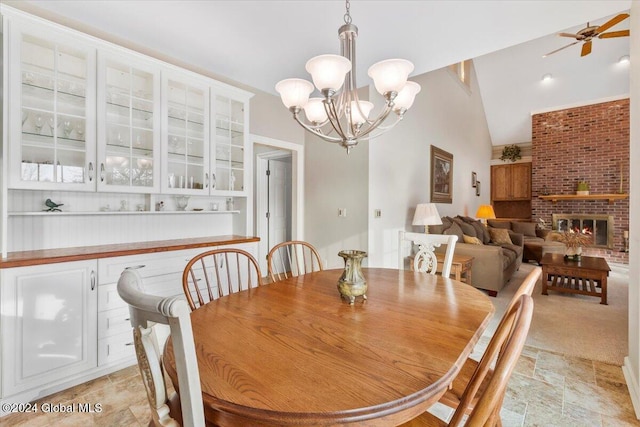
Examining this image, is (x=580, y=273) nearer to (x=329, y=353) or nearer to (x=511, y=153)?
(x=329, y=353)

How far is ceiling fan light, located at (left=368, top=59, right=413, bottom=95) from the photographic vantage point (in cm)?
158

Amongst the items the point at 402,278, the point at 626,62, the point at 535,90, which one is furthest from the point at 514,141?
the point at 402,278

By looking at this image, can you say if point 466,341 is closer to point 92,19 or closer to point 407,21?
point 407,21

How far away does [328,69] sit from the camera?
151 centimetres

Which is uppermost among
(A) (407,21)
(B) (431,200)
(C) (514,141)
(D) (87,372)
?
(C) (514,141)

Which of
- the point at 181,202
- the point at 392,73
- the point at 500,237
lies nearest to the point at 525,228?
the point at 500,237

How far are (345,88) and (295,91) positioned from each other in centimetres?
40

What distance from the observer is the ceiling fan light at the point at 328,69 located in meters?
1.50

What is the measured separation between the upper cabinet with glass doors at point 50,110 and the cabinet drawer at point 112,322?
3.00 ft

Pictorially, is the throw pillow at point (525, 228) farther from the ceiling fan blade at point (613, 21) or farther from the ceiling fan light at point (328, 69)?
the ceiling fan light at point (328, 69)

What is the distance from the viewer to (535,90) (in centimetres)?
681

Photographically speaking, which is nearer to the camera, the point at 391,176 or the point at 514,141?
the point at 391,176

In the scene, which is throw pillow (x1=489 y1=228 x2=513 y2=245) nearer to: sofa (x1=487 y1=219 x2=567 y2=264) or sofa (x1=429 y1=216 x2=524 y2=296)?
sofa (x1=429 y1=216 x2=524 y2=296)

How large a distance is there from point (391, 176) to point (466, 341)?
10.4 ft
